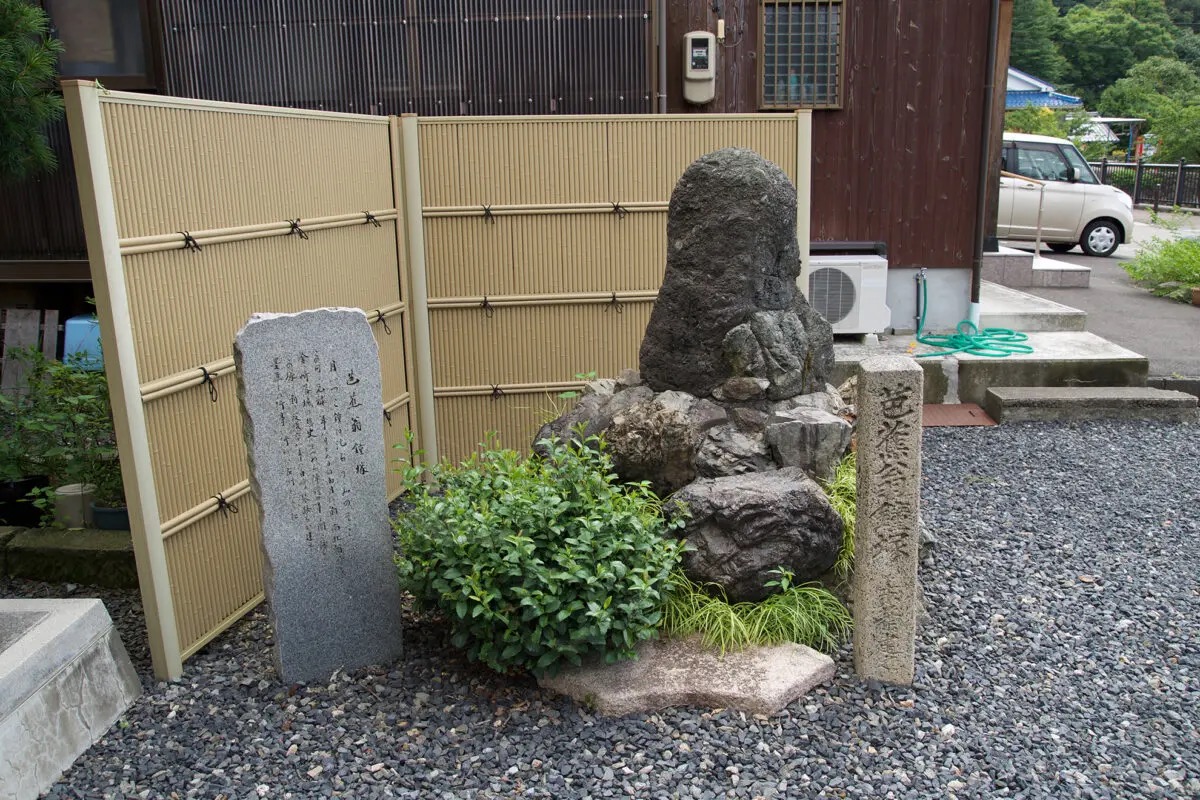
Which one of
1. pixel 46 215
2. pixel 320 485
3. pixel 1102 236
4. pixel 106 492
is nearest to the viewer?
pixel 320 485

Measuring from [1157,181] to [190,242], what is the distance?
87.1 feet

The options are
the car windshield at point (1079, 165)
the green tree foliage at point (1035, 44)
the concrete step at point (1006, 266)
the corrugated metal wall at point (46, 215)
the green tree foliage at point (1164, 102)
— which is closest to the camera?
the corrugated metal wall at point (46, 215)

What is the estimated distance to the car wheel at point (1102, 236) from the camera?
15.6 m

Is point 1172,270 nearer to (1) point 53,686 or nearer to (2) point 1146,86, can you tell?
(1) point 53,686

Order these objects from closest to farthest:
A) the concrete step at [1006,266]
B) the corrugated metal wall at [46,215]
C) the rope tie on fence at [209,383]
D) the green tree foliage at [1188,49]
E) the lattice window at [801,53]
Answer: the rope tie on fence at [209,383] < the corrugated metal wall at [46,215] < the lattice window at [801,53] < the concrete step at [1006,266] < the green tree foliage at [1188,49]

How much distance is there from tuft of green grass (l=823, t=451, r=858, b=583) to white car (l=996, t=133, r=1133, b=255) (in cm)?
1075

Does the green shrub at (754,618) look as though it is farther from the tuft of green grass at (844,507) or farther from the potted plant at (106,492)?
the potted plant at (106,492)

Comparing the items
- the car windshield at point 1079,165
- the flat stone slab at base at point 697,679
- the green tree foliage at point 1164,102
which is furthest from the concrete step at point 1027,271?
the green tree foliage at point 1164,102

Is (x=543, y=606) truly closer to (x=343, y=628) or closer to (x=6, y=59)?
(x=343, y=628)

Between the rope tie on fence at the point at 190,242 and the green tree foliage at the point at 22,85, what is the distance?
2.51 metres

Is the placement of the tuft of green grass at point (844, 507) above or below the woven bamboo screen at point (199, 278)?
below

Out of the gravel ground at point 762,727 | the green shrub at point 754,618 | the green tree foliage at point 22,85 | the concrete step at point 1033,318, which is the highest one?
the green tree foliage at point 22,85

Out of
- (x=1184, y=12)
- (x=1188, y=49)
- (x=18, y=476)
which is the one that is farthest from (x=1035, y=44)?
(x=18, y=476)

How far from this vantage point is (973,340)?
342 inches
